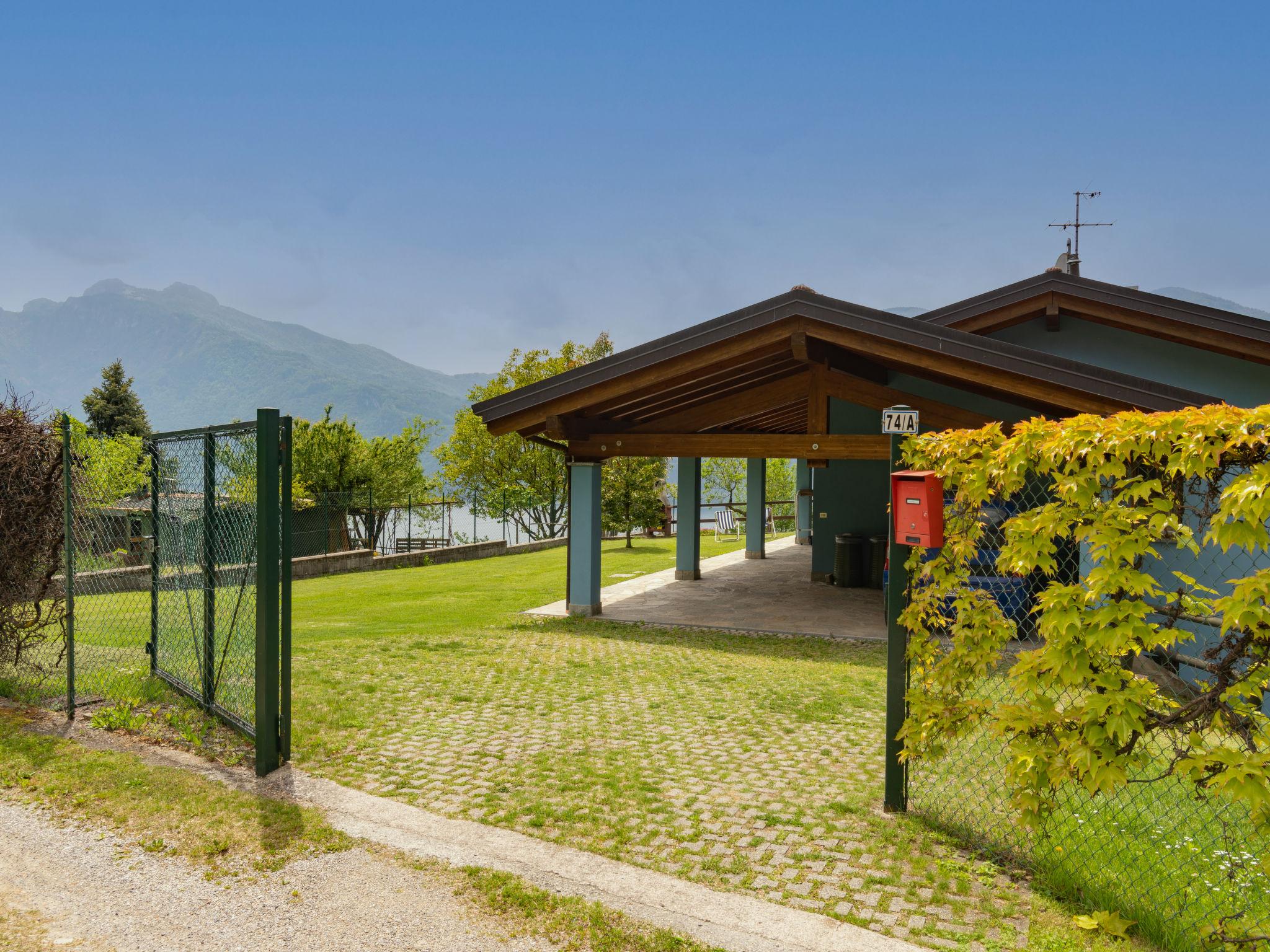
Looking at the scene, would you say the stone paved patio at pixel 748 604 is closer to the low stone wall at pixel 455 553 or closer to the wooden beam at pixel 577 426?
the wooden beam at pixel 577 426

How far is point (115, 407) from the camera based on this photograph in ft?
117

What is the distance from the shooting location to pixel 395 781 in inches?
191

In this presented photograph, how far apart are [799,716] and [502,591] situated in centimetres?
884

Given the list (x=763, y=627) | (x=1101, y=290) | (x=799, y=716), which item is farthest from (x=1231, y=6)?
(x=799, y=716)

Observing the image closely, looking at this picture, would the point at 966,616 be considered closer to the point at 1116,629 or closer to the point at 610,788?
the point at 1116,629

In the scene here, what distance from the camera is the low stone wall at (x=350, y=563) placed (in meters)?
8.06

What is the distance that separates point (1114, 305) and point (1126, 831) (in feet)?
29.3

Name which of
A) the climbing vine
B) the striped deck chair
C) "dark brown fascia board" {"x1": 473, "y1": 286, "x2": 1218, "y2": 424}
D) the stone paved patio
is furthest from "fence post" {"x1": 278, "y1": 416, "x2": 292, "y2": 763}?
the striped deck chair

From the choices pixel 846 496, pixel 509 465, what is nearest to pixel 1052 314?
pixel 846 496

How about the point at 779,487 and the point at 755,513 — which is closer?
the point at 755,513

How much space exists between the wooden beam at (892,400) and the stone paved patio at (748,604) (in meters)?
2.79

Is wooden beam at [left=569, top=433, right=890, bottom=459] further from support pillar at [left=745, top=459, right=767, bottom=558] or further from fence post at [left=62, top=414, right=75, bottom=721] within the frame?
support pillar at [left=745, top=459, right=767, bottom=558]

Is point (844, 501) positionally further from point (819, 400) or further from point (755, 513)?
point (755, 513)

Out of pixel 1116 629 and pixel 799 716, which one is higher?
pixel 1116 629
